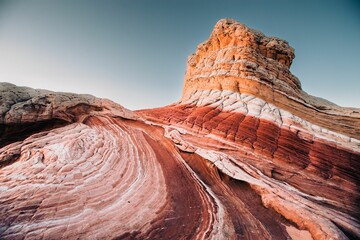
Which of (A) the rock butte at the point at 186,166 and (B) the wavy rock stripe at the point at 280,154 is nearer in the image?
(A) the rock butte at the point at 186,166

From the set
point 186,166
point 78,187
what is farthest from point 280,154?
point 78,187

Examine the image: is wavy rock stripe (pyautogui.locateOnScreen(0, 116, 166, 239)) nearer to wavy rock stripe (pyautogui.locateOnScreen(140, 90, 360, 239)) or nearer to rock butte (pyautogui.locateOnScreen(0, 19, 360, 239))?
rock butte (pyautogui.locateOnScreen(0, 19, 360, 239))

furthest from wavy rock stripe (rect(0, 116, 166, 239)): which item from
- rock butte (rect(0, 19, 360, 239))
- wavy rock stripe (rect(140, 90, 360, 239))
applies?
wavy rock stripe (rect(140, 90, 360, 239))

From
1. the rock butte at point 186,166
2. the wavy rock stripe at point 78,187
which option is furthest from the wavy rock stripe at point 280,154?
the wavy rock stripe at point 78,187

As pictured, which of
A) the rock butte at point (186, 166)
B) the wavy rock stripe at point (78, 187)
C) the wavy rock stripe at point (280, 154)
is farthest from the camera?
the wavy rock stripe at point (280, 154)

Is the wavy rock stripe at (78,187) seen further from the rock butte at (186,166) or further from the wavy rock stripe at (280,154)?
the wavy rock stripe at (280,154)

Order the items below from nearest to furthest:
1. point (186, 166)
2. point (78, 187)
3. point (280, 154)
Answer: point (78, 187) < point (186, 166) < point (280, 154)

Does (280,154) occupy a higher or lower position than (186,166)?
higher

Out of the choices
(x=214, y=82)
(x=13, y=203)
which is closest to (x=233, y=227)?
(x=13, y=203)

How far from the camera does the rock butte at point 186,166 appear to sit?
13.2 feet

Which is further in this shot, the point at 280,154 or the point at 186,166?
the point at 280,154

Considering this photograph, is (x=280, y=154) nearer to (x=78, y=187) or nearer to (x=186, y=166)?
(x=186, y=166)

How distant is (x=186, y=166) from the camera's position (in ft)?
22.4

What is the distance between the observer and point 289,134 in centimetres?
859
